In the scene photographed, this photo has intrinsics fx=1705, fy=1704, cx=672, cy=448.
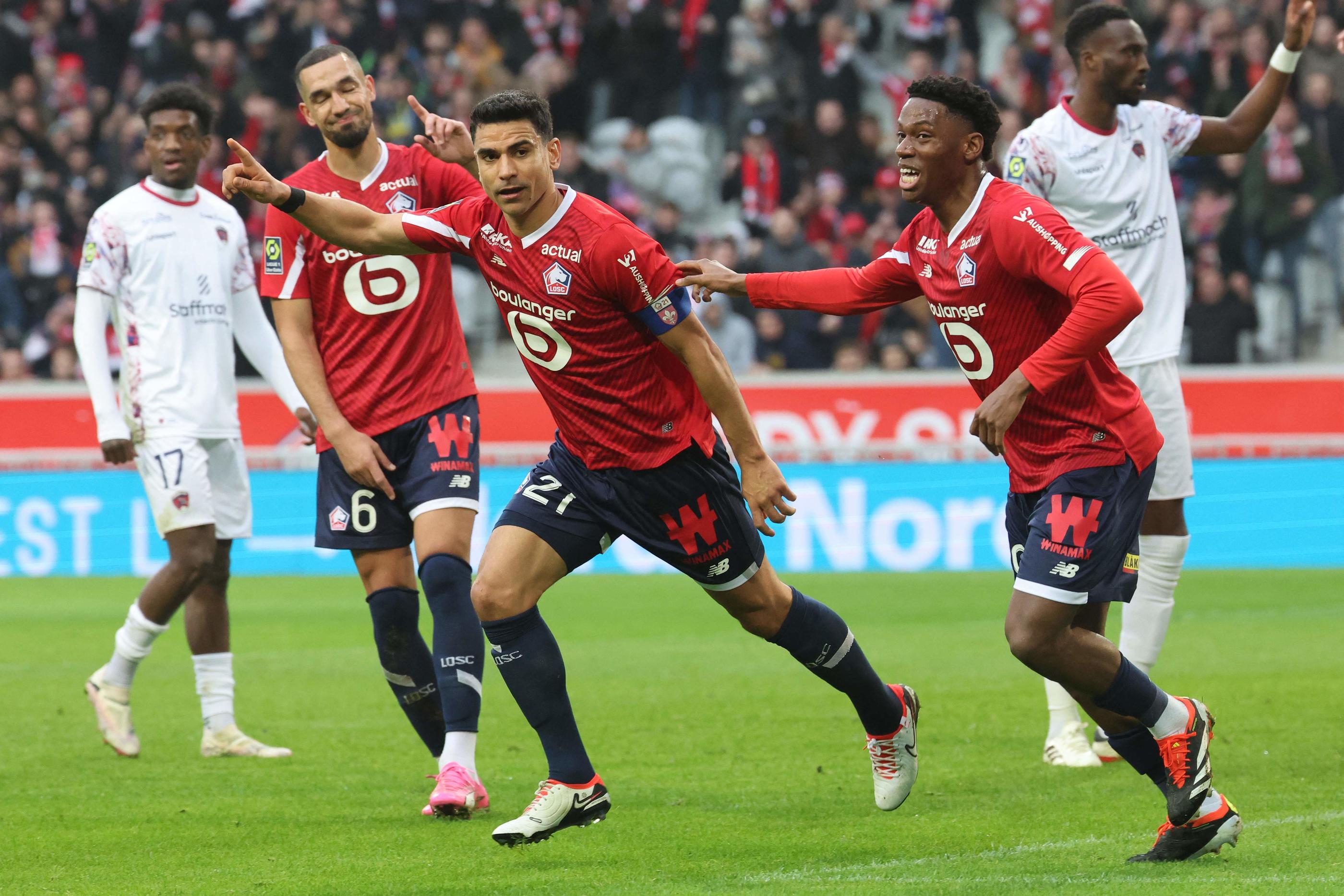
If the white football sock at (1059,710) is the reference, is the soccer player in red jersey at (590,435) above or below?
above

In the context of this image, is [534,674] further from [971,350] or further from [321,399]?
[971,350]

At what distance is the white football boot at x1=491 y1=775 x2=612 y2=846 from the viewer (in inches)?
186

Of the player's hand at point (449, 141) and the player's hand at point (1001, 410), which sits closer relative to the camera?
the player's hand at point (1001, 410)

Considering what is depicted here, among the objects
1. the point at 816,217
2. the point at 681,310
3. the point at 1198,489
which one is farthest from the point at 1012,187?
the point at 816,217

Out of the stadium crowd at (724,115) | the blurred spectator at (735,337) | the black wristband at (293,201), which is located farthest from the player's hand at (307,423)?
the blurred spectator at (735,337)

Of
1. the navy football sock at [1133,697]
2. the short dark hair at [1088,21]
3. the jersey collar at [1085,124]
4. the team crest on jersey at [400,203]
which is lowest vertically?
the navy football sock at [1133,697]

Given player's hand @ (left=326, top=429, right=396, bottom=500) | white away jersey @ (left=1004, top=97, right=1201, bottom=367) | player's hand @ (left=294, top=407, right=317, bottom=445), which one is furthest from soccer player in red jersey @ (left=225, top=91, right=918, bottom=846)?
white away jersey @ (left=1004, top=97, right=1201, bottom=367)

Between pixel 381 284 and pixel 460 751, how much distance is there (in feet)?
5.40

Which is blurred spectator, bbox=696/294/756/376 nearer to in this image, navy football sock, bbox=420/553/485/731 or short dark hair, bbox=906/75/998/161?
navy football sock, bbox=420/553/485/731

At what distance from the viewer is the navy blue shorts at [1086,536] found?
15.4 ft

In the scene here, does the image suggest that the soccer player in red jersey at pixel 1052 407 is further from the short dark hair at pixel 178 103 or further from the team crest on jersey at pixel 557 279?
the short dark hair at pixel 178 103

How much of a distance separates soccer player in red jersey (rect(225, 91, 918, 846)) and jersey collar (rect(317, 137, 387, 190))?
746 millimetres

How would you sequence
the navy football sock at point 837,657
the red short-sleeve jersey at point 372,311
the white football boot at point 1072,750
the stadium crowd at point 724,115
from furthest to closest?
1. the stadium crowd at point 724,115
2. the white football boot at point 1072,750
3. the red short-sleeve jersey at point 372,311
4. the navy football sock at point 837,657

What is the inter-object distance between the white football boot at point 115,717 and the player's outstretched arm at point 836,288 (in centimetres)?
321
